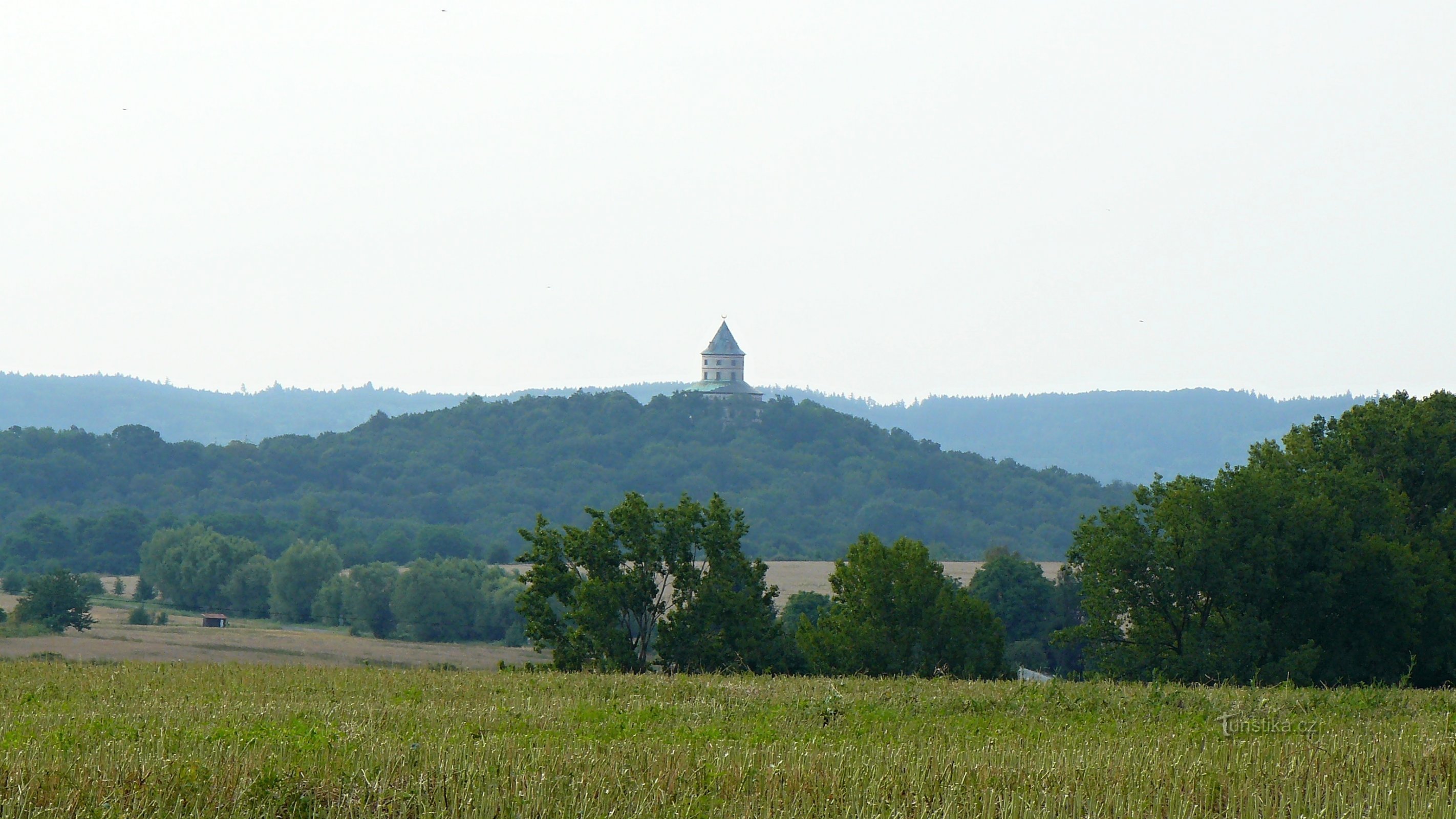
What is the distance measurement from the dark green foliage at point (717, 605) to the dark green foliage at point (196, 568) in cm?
9449

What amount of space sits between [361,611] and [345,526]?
7359 centimetres


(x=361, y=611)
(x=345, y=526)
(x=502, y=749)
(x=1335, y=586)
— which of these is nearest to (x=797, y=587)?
(x=361, y=611)

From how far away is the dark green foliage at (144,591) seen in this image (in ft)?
412

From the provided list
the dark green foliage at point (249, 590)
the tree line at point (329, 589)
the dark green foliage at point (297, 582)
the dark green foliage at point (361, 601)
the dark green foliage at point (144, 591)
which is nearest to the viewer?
the tree line at point (329, 589)

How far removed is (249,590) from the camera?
412 feet

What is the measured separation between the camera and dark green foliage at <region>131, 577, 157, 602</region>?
125562mm

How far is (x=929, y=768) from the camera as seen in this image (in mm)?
10453

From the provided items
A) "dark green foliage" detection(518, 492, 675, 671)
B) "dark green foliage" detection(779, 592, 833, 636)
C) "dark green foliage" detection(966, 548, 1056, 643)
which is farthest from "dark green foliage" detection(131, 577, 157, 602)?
"dark green foliage" detection(518, 492, 675, 671)

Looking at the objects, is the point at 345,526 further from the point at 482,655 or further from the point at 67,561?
the point at 482,655

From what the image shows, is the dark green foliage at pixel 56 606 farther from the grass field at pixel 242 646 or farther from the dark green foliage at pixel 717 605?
the dark green foliage at pixel 717 605

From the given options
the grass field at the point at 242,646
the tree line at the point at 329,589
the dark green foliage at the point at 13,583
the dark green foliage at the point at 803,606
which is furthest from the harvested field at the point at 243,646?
the dark green foliage at the point at 803,606

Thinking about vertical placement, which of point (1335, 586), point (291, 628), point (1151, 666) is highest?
point (1335, 586)

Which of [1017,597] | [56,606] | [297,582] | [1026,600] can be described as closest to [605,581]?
[1017,597]

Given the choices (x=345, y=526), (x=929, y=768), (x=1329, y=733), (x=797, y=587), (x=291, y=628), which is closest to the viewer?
(x=929, y=768)
